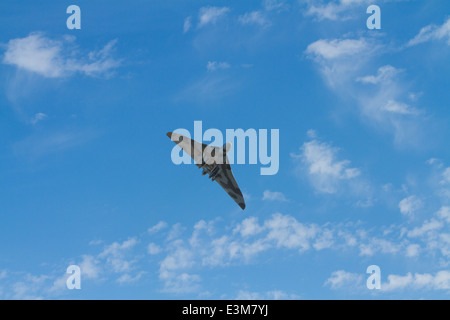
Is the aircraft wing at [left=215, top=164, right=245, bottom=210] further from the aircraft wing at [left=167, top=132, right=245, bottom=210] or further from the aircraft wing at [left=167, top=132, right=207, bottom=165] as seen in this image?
the aircraft wing at [left=167, top=132, right=207, bottom=165]

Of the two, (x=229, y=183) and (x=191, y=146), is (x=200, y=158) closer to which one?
(x=191, y=146)

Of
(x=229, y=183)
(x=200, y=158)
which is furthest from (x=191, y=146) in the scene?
(x=229, y=183)

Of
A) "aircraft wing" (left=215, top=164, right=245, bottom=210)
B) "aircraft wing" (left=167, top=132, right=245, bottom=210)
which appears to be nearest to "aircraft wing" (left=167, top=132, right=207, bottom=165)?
"aircraft wing" (left=167, top=132, right=245, bottom=210)

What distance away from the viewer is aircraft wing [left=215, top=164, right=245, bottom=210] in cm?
9475

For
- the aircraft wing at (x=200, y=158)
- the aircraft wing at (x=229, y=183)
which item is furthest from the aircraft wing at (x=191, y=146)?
the aircraft wing at (x=229, y=183)

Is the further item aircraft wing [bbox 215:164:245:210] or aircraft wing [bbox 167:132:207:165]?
aircraft wing [bbox 215:164:245:210]

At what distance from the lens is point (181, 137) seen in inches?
3654

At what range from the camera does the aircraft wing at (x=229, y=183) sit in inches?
3730

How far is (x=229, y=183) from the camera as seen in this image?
3816 inches
